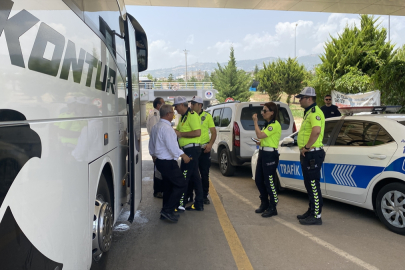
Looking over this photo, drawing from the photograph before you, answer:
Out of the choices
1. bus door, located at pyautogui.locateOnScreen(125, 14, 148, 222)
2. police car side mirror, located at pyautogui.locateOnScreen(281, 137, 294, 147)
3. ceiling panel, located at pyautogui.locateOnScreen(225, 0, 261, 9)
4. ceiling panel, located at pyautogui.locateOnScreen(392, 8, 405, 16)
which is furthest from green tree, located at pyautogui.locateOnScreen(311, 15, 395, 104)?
bus door, located at pyautogui.locateOnScreen(125, 14, 148, 222)

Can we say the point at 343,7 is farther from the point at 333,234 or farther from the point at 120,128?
the point at 120,128

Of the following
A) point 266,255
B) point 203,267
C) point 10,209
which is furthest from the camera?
point 266,255

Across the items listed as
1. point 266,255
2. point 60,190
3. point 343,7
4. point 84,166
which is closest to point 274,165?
point 266,255

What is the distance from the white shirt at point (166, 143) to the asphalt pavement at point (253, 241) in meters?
1.09

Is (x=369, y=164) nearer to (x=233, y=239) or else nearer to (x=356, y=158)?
(x=356, y=158)

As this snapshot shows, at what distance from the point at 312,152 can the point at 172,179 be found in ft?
6.86

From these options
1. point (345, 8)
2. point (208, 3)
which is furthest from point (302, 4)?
point (208, 3)

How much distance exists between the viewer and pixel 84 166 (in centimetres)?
272

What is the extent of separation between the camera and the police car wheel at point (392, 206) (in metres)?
4.49

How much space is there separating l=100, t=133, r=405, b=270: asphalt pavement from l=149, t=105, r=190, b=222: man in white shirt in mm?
372

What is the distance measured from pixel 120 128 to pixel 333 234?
3193 millimetres

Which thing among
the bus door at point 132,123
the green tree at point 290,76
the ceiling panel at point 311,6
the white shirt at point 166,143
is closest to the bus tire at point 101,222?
the bus door at point 132,123

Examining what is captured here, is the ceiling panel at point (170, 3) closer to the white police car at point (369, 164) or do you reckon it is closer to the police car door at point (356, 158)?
the white police car at point (369, 164)

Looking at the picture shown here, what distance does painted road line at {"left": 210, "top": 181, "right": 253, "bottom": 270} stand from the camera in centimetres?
387
